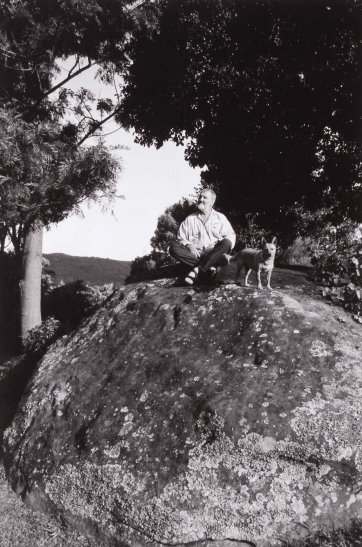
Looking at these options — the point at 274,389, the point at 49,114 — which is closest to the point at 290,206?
the point at 49,114

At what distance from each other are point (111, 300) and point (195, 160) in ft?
32.5

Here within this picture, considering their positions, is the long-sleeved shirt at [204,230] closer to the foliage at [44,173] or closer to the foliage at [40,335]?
the foliage at [44,173]

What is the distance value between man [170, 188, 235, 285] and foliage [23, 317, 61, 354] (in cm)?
529

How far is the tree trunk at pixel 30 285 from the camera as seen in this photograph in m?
13.4

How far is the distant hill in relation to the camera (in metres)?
27.5

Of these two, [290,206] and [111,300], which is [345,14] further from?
[111,300]

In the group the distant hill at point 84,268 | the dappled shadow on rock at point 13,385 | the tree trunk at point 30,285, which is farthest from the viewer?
the distant hill at point 84,268

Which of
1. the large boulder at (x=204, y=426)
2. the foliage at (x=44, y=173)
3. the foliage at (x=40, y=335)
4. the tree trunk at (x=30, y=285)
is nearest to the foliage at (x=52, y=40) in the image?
the foliage at (x=44, y=173)

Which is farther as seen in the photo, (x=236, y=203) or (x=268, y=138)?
(x=236, y=203)

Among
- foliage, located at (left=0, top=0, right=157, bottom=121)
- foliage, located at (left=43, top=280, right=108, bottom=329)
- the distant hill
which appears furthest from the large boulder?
the distant hill

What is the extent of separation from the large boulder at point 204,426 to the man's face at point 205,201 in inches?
65.0

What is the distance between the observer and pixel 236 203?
16125 millimetres

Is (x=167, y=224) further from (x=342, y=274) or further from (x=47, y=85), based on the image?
(x=342, y=274)

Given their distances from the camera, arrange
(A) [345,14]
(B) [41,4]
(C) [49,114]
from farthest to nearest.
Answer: (C) [49,114] → (A) [345,14] → (B) [41,4]
